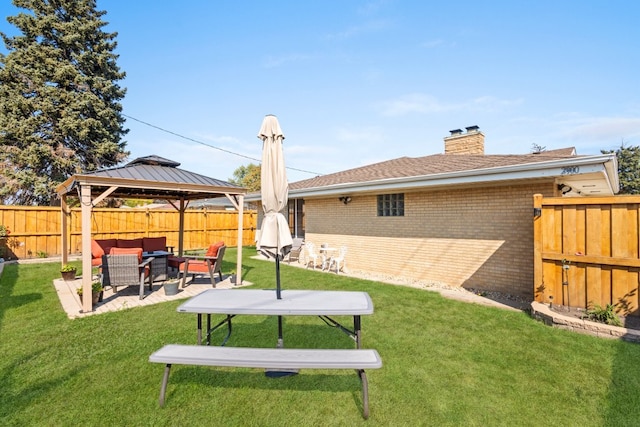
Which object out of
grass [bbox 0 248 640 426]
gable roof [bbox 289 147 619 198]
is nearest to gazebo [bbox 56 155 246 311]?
grass [bbox 0 248 640 426]

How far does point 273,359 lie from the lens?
2.72 meters

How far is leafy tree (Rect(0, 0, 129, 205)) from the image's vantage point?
1648 centimetres

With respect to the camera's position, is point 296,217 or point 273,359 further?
point 296,217

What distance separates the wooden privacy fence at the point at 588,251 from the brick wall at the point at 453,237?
145 centimetres

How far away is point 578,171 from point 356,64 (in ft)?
30.1

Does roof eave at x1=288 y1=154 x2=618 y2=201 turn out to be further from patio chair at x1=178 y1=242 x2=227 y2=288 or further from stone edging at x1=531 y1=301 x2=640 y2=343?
patio chair at x1=178 y1=242 x2=227 y2=288

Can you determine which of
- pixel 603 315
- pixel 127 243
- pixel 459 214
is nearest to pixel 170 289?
pixel 127 243

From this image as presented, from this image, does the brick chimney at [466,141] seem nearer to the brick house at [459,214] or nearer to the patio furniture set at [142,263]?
the brick house at [459,214]

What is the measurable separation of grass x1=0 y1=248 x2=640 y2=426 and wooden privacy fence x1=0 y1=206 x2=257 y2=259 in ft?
31.2

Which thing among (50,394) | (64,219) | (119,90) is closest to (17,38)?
(119,90)

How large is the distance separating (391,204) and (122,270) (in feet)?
24.7

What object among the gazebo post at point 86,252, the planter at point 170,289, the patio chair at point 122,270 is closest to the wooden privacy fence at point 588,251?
the planter at point 170,289

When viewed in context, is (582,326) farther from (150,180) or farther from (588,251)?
(150,180)

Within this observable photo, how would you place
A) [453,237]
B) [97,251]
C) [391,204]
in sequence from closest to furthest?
[453,237]
[97,251]
[391,204]
